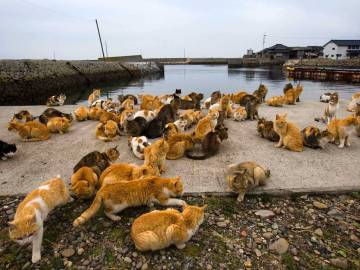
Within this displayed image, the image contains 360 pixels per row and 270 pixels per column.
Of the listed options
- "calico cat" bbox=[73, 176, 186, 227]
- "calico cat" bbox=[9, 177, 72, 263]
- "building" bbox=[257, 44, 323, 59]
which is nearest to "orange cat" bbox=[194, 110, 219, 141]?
"calico cat" bbox=[73, 176, 186, 227]

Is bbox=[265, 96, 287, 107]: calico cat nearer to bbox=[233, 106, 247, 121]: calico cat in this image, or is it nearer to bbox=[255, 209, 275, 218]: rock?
bbox=[233, 106, 247, 121]: calico cat

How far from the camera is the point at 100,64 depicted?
38.8 metres

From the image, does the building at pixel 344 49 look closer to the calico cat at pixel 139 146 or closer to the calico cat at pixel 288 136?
the calico cat at pixel 288 136

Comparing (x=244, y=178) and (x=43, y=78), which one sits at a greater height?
(x=43, y=78)

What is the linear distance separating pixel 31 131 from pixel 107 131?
204 centimetres

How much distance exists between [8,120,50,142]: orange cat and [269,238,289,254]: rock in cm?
646

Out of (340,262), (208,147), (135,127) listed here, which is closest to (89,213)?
(208,147)

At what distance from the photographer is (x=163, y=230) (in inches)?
126

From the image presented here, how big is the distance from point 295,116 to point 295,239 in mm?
7033

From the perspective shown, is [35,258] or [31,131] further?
[31,131]

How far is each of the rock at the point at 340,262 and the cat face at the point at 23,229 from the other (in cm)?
→ 360

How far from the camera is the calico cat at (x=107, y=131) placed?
23.4 feet

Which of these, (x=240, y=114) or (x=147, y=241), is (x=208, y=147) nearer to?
(x=147, y=241)

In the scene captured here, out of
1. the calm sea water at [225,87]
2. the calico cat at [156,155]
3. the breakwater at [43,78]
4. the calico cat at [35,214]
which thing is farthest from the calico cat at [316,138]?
the breakwater at [43,78]
